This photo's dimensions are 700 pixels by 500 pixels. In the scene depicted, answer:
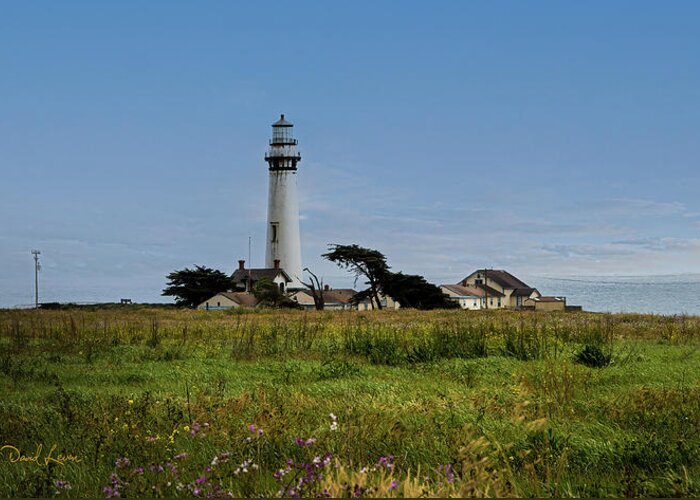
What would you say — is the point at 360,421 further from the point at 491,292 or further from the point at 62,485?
the point at 491,292

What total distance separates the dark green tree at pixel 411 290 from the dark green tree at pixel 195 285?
58.4ft

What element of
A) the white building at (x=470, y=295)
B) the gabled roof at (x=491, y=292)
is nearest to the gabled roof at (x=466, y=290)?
the white building at (x=470, y=295)

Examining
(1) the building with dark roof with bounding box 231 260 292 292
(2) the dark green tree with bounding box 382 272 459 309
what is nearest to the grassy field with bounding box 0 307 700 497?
(2) the dark green tree with bounding box 382 272 459 309

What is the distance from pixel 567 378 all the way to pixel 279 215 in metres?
63.9

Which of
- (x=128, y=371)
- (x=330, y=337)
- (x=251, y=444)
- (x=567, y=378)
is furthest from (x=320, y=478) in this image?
(x=330, y=337)

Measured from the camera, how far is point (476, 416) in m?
8.62

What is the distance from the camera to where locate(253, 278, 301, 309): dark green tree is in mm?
65438

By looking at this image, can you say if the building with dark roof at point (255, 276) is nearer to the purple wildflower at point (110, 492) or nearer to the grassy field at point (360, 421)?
the grassy field at point (360, 421)

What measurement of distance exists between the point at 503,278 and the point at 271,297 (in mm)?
42519

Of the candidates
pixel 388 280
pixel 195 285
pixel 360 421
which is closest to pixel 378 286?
pixel 388 280

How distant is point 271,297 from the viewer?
218 feet

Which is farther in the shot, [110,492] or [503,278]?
[503,278]

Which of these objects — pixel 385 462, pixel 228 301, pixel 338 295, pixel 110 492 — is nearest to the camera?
pixel 385 462

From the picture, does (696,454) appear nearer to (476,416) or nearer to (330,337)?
(476,416)
